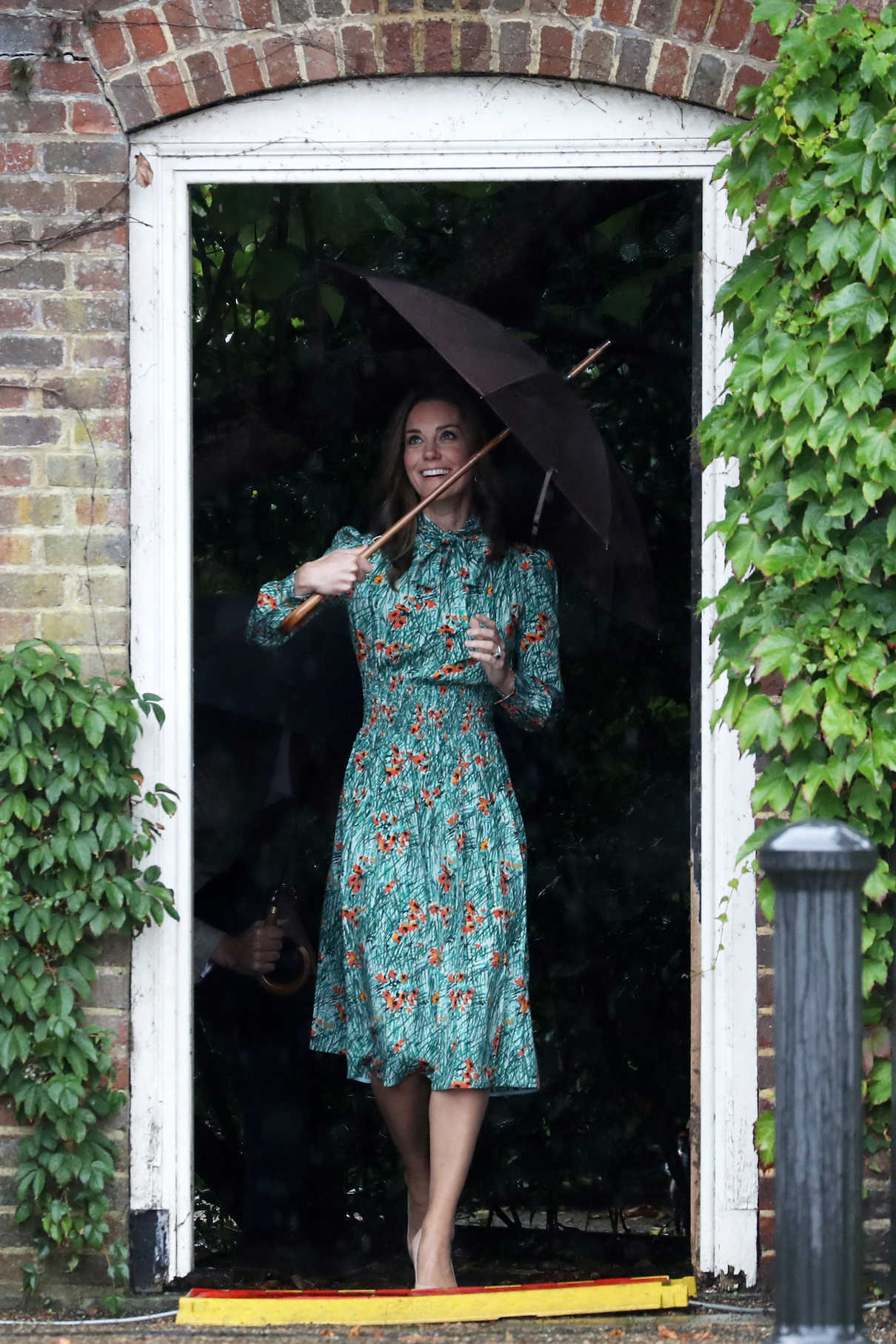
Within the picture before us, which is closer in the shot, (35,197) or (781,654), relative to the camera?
(781,654)

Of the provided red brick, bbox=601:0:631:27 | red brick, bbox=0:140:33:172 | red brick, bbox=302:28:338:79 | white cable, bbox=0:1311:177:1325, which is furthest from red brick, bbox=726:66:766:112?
white cable, bbox=0:1311:177:1325

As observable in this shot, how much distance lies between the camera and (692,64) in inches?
157

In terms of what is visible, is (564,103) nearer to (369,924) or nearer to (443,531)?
(443,531)

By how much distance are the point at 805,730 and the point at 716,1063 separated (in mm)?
813

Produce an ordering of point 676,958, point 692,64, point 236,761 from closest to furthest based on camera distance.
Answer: point 692,64
point 236,761
point 676,958

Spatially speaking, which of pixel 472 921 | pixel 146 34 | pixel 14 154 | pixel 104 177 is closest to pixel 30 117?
pixel 14 154

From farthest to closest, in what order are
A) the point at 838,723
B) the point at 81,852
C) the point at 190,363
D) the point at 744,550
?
the point at 190,363 < the point at 81,852 < the point at 744,550 < the point at 838,723

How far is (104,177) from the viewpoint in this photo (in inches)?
157

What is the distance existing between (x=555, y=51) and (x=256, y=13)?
653 millimetres

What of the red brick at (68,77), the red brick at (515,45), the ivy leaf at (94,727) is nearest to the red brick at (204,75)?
the red brick at (68,77)

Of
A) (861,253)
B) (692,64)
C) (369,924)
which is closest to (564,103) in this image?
(692,64)

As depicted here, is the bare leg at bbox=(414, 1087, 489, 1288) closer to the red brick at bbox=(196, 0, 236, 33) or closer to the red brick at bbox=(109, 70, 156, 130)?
the red brick at bbox=(109, 70, 156, 130)

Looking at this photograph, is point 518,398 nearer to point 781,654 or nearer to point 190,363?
point 190,363

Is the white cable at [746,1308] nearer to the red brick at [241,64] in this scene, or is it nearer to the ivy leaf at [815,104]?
the ivy leaf at [815,104]
